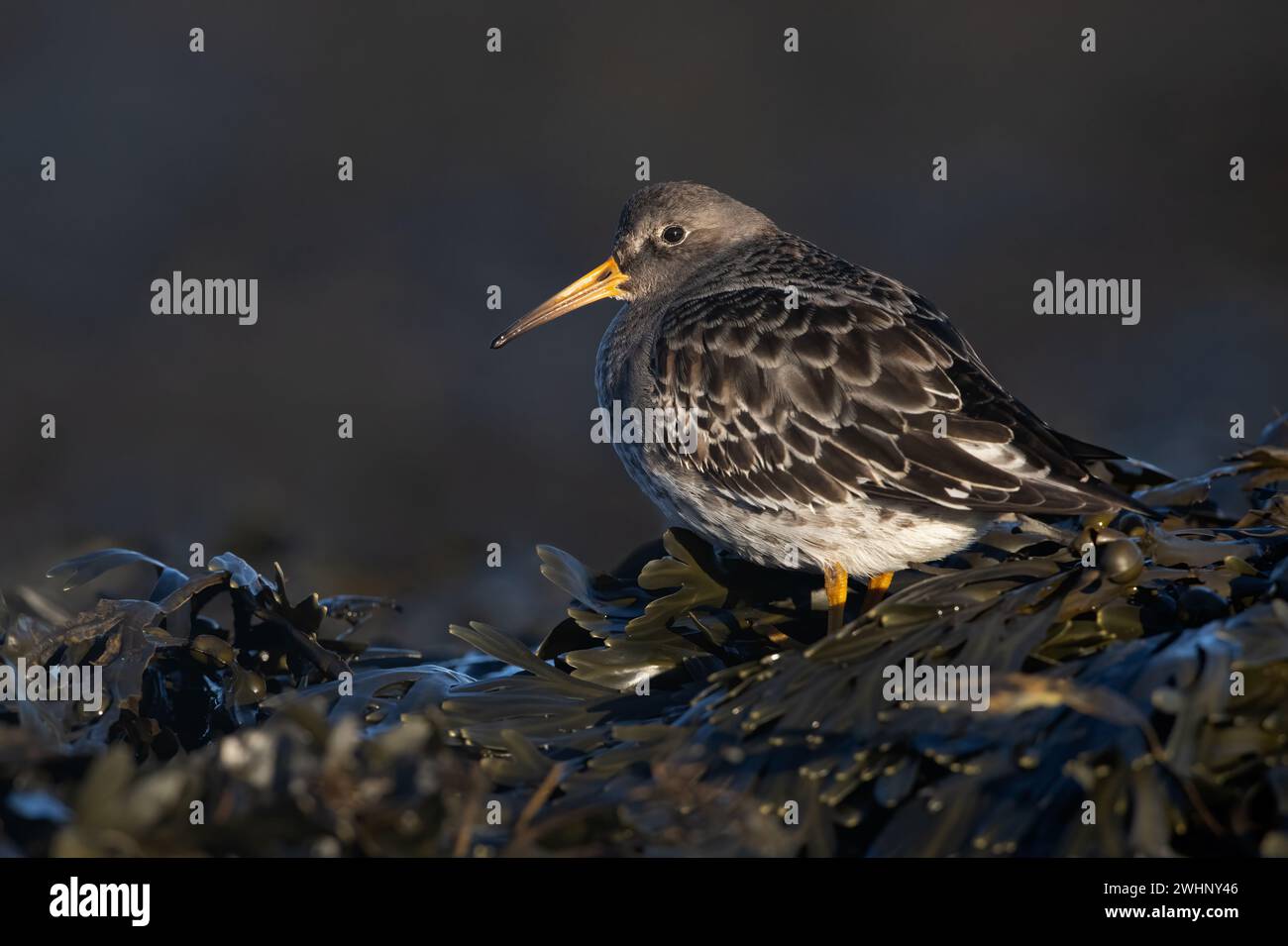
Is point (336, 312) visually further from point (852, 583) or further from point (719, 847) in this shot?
point (719, 847)

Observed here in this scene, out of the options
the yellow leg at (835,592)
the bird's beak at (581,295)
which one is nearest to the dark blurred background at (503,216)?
the bird's beak at (581,295)

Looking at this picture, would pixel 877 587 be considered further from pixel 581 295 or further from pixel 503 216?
pixel 503 216

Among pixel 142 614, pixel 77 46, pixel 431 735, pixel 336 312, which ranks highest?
pixel 77 46

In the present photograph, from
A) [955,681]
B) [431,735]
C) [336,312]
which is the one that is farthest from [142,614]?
[336,312]

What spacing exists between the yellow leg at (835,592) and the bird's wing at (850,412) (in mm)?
300

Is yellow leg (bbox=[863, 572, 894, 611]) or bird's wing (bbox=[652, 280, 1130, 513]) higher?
bird's wing (bbox=[652, 280, 1130, 513])

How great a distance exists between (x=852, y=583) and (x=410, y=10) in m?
6.80

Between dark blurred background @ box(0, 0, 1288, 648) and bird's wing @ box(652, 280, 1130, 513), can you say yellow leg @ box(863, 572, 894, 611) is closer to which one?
bird's wing @ box(652, 280, 1130, 513)

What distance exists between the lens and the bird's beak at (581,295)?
650 centimetres

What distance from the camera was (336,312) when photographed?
9289mm

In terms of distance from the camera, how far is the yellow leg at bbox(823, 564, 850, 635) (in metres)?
4.48

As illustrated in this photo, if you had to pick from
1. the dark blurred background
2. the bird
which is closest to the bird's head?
the bird

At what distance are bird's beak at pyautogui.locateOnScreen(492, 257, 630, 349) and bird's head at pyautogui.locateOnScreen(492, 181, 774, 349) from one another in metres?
0.05

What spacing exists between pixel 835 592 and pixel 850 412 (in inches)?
27.8
